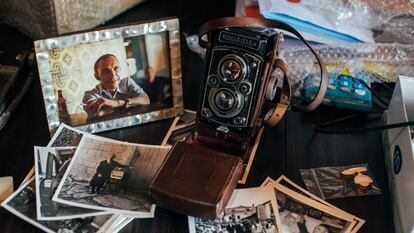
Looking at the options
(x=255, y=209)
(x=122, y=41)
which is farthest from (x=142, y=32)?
(x=255, y=209)

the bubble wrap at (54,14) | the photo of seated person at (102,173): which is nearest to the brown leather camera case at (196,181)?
the photo of seated person at (102,173)

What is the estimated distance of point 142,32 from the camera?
912mm

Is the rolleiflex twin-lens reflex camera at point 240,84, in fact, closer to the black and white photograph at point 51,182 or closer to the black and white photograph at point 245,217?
the black and white photograph at point 245,217

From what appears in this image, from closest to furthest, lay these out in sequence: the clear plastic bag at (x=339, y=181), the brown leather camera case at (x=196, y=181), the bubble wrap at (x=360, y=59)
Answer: the brown leather camera case at (x=196, y=181) → the clear plastic bag at (x=339, y=181) → the bubble wrap at (x=360, y=59)

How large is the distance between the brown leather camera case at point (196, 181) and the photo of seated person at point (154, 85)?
170 mm

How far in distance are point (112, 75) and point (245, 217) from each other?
0.34 m

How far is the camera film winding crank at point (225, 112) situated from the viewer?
786 mm

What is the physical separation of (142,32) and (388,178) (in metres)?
0.49

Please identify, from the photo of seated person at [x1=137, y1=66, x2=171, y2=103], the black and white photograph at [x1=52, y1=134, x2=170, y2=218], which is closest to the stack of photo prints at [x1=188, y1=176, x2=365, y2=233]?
the black and white photograph at [x1=52, y1=134, x2=170, y2=218]

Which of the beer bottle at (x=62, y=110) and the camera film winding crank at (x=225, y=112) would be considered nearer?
the camera film winding crank at (x=225, y=112)

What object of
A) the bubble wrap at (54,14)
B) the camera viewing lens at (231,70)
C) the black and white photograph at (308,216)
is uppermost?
the bubble wrap at (54,14)

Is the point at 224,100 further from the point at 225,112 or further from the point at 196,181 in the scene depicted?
the point at 196,181

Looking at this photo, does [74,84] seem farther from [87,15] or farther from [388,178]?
[388,178]

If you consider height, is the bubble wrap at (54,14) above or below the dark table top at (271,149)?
above
